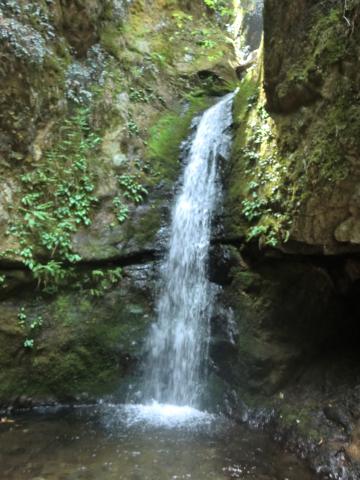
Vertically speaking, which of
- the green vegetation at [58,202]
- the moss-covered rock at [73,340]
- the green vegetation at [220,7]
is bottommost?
the moss-covered rock at [73,340]

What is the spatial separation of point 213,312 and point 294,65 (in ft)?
11.8

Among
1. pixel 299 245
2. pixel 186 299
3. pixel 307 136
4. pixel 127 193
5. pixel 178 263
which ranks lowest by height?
pixel 186 299

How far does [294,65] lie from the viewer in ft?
16.0

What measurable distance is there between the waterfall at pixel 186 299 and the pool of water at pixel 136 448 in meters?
0.55

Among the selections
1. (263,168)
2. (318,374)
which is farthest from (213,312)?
(263,168)

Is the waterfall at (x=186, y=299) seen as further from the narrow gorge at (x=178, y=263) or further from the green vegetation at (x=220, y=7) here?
the green vegetation at (x=220, y=7)

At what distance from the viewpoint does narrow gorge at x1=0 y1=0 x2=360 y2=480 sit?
4.43m

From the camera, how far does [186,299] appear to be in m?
6.62

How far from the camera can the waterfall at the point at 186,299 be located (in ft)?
20.5

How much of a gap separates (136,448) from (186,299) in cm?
252

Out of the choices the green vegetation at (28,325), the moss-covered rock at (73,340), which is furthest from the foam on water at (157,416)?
the green vegetation at (28,325)

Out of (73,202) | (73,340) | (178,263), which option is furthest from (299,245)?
(73,202)

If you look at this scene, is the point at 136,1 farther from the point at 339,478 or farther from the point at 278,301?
the point at 339,478

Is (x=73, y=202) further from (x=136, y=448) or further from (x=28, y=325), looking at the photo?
(x=136, y=448)
